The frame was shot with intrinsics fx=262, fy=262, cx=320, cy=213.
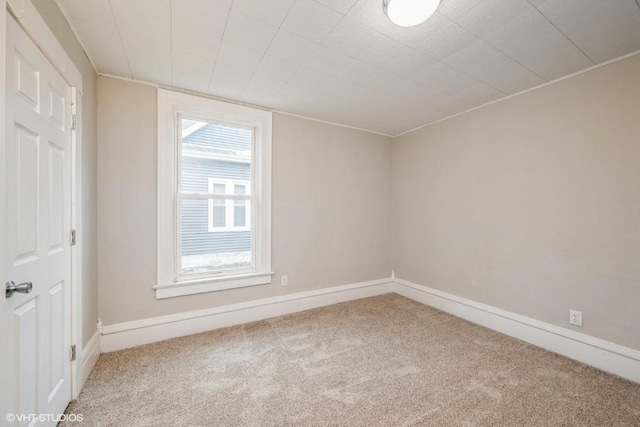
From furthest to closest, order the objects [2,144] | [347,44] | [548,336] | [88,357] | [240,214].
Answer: [240,214] < [548,336] < [88,357] < [347,44] < [2,144]

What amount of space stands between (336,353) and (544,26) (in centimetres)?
280

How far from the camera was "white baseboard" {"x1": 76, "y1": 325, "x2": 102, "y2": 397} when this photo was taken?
1.81 meters

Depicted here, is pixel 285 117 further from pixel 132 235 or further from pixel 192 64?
pixel 132 235

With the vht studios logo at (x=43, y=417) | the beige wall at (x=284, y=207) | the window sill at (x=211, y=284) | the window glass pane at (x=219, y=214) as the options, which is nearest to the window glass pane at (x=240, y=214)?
the window glass pane at (x=219, y=214)

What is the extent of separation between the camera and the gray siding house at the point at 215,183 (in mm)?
2756

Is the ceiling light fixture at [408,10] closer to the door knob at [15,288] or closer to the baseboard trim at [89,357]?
the door knob at [15,288]

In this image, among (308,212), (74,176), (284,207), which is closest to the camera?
(74,176)

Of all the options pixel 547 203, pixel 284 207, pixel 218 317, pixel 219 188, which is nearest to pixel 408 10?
pixel 547 203

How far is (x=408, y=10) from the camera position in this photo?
4.68ft

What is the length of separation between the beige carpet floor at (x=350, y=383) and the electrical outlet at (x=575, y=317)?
12.6 inches

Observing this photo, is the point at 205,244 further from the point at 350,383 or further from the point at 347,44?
the point at 347,44

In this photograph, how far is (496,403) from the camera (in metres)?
1.69

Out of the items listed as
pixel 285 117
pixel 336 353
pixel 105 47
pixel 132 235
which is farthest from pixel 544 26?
pixel 132 235

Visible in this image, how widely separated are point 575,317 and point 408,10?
2724mm
